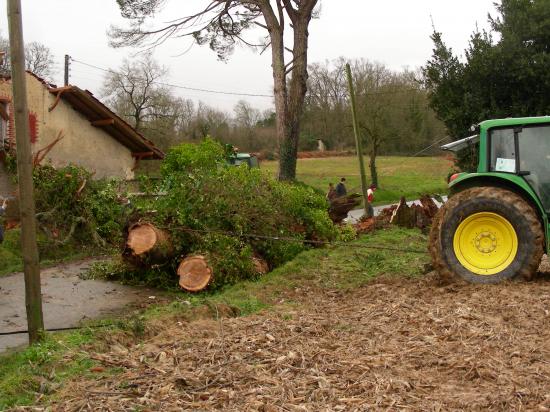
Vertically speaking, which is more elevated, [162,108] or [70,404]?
[162,108]

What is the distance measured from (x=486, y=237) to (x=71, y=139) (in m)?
13.6

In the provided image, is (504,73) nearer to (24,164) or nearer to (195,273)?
(195,273)

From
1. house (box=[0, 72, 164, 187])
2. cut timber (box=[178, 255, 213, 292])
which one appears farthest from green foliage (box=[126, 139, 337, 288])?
house (box=[0, 72, 164, 187])

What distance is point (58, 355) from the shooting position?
5586mm

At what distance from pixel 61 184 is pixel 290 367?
39.4ft

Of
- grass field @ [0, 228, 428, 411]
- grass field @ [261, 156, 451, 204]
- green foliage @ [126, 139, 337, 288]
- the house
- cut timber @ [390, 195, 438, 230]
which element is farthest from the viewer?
grass field @ [261, 156, 451, 204]

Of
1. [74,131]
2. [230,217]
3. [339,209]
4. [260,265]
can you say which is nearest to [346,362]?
[260,265]

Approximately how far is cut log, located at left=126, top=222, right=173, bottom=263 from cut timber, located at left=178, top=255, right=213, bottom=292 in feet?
1.48

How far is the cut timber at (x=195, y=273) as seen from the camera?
9914 millimetres

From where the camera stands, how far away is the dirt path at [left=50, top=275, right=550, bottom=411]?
414 cm

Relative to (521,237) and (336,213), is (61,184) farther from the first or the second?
(521,237)

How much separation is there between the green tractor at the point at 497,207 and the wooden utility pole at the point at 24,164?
16.0 feet

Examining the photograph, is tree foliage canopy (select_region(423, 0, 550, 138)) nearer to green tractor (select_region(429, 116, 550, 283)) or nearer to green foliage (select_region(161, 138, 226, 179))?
green foliage (select_region(161, 138, 226, 179))

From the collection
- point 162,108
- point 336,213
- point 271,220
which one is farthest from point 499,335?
point 162,108
